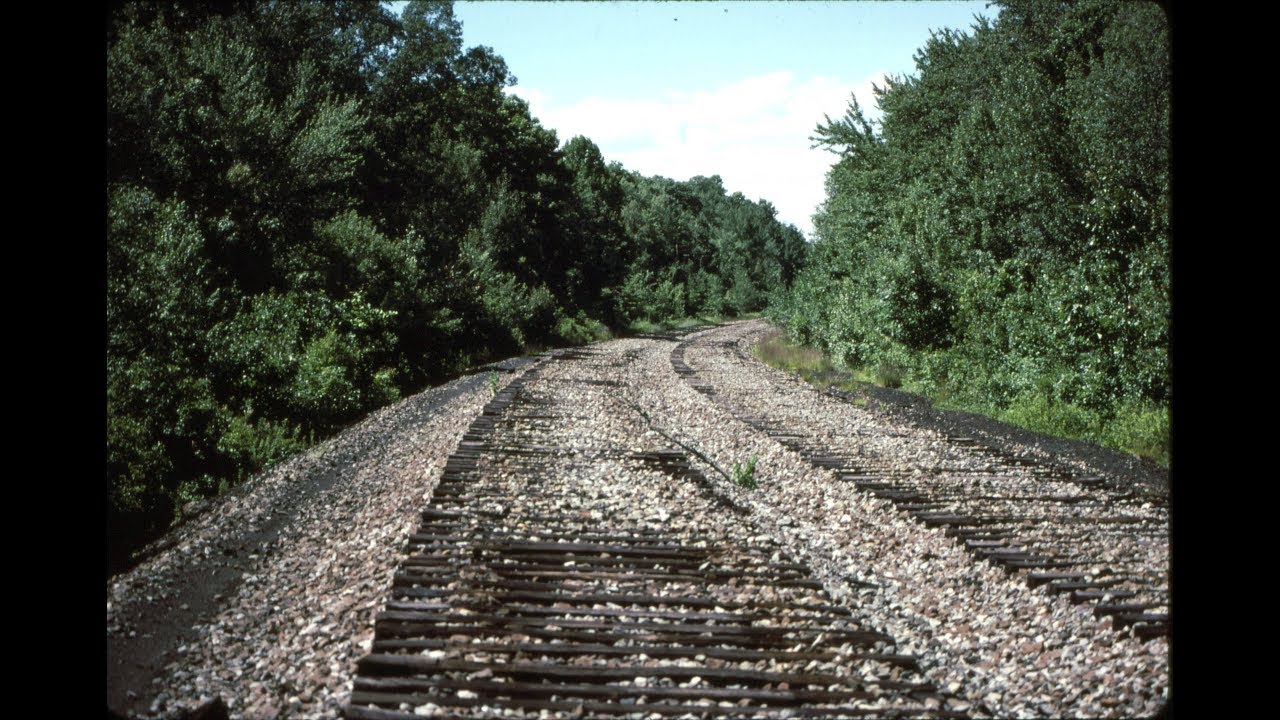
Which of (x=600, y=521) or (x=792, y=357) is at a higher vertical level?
(x=792, y=357)

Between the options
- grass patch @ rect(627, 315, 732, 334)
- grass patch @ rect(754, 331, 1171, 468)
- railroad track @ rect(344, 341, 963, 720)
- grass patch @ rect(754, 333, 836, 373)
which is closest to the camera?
railroad track @ rect(344, 341, 963, 720)

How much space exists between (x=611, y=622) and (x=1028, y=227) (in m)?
15.5

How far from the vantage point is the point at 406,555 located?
6.55 metres

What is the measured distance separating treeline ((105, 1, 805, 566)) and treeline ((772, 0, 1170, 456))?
1176 cm

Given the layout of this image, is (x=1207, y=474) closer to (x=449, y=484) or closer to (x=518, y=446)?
(x=449, y=484)

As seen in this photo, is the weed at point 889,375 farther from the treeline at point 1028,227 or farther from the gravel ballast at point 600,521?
the gravel ballast at point 600,521

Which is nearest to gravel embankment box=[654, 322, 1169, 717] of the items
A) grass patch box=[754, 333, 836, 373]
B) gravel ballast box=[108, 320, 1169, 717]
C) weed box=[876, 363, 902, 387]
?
gravel ballast box=[108, 320, 1169, 717]

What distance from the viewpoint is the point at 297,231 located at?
20016 mm

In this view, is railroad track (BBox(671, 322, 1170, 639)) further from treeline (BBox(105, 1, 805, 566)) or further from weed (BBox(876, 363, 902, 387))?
weed (BBox(876, 363, 902, 387))

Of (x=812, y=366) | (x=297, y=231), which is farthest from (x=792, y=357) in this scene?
(x=297, y=231)

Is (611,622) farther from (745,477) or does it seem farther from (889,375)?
(889,375)

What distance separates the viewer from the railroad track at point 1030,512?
632 cm

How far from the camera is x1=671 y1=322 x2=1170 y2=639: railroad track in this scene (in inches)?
249

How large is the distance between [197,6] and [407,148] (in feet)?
81.7
